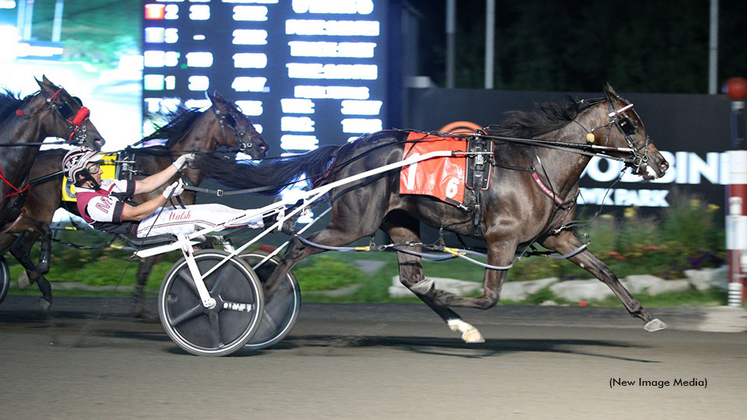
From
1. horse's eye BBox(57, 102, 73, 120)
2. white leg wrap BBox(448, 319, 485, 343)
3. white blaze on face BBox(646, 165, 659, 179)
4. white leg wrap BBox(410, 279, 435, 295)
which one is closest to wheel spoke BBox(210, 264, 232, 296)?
white leg wrap BBox(410, 279, 435, 295)

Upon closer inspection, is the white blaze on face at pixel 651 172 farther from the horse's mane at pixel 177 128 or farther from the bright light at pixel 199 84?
the bright light at pixel 199 84

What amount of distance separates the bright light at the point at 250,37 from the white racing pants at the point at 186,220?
4463 mm

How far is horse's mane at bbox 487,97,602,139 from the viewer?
708 cm

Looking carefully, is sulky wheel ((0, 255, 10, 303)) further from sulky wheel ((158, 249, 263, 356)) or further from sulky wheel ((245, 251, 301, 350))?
sulky wheel ((245, 251, 301, 350))

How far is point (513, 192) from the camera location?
675 cm

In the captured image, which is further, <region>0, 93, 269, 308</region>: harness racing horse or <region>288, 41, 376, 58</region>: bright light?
<region>288, 41, 376, 58</region>: bright light

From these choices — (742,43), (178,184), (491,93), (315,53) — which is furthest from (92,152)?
(742,43)

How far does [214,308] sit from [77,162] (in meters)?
1.45

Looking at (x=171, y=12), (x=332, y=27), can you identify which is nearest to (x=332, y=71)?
(x=332, y=27)

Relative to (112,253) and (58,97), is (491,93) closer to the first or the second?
(112,253)

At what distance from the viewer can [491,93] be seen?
11969 mm

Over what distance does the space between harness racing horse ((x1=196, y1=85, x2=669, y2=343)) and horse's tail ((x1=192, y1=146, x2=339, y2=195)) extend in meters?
0.15

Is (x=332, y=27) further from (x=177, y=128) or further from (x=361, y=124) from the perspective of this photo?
(x=177, y=128)

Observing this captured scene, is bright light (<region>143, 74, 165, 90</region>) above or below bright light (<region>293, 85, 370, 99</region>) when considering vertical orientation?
above
